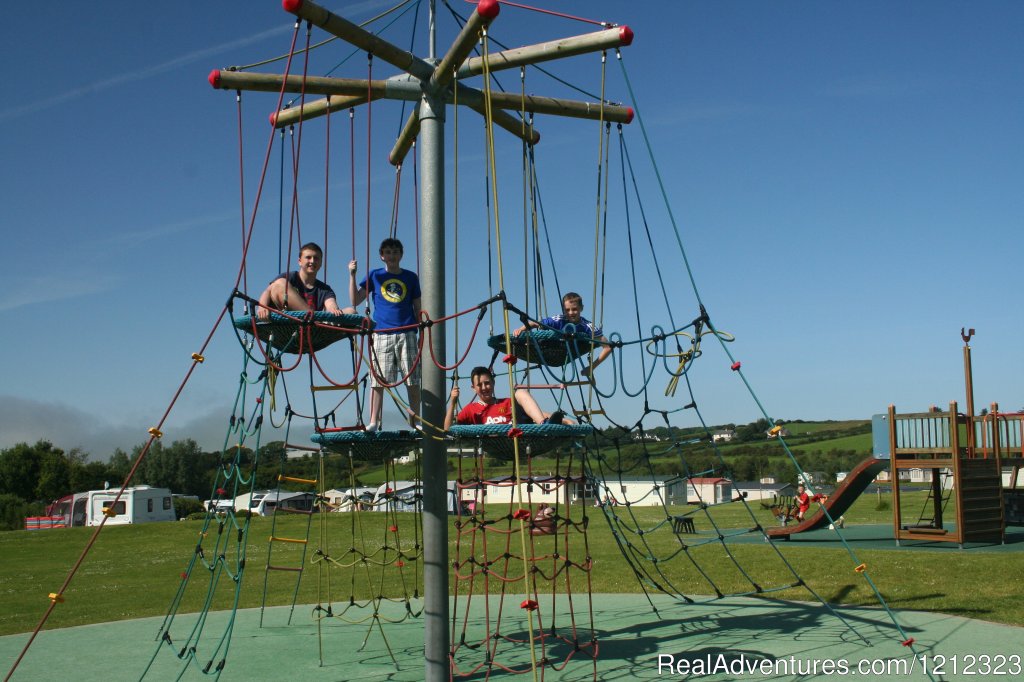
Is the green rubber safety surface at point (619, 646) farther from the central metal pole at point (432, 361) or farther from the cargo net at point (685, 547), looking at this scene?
the central metal pole at point (432, 361)

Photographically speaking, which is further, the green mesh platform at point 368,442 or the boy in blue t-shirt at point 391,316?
the boy in blue t-shirt at point 391,316

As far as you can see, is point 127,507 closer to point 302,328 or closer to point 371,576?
point 371,576

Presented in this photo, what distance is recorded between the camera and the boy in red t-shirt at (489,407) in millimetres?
7055

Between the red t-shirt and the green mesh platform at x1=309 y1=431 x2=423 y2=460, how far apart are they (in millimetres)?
452

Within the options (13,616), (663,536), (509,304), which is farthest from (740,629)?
(663,536)

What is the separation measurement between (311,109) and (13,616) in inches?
352

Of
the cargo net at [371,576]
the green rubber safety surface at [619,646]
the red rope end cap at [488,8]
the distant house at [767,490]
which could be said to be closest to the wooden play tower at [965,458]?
the green rubber safety surface at [619,646]

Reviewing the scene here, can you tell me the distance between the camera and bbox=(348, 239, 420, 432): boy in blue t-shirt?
721 cm

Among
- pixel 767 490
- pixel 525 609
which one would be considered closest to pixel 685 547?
pixel 525 609

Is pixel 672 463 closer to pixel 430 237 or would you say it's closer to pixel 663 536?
pixel 663 536

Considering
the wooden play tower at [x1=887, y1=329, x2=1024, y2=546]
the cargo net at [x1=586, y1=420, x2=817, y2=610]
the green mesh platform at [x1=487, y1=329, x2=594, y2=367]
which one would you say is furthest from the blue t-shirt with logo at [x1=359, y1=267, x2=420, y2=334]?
the wooden play tower at [x1=887, y1=329, x2=1024, y2=546]

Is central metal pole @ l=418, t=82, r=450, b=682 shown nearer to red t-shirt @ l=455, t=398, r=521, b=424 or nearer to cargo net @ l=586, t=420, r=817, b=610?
red t-shirt @ l=455, t=398, r=521, b=424

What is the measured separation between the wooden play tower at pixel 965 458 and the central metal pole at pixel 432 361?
37.8ft

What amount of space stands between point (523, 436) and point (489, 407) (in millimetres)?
1122
